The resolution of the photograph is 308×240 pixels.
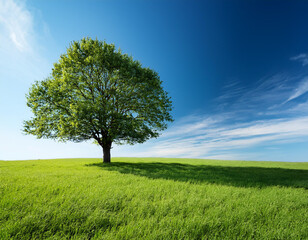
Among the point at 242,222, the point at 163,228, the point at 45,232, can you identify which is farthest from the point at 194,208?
the point at 45,232

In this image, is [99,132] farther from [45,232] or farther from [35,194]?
[45,232]

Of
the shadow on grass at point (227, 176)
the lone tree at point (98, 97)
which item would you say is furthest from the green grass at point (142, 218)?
the lone tree at point (98, 97)

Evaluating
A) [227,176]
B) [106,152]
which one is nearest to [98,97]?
[106,152]

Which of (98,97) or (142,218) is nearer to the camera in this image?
(142,218)

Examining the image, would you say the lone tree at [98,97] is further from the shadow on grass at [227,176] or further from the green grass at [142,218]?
the green grass at [142,218]

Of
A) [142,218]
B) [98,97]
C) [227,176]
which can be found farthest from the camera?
[98,97]

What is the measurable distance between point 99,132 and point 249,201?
1870 cm

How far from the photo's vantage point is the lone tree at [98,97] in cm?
1802

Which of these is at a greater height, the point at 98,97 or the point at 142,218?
the point at 98,97

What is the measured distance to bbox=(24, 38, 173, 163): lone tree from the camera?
18016mm

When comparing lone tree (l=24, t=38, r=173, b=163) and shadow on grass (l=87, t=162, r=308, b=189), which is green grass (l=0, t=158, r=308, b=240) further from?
lone tree (l=24, t=38, r=173, b=163)

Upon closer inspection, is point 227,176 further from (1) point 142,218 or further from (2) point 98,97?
(2) point 98,97

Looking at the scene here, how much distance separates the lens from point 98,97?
18.6 m

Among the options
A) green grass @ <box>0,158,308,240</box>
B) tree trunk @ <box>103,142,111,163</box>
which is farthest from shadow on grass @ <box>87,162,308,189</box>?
tree trunk @ <box>103,142,111,163</box>
